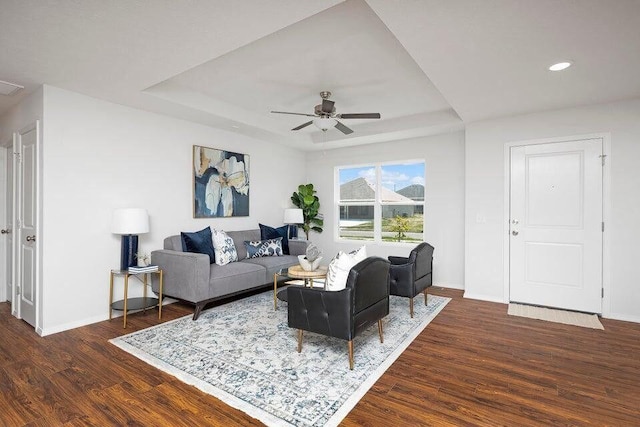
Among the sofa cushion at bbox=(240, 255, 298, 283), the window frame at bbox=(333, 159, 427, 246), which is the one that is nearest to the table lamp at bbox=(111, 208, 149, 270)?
the sofa cushion at bbox=(240, 255, 298, 283)

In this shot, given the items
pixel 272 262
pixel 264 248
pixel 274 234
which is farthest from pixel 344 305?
pixel 274 234

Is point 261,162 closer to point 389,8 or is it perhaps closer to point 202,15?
point 202,15

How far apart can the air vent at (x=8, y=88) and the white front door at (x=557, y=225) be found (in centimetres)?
576

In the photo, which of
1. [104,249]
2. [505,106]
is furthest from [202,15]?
[505,106]

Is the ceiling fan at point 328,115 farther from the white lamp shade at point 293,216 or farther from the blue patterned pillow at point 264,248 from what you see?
the white lamp shade at point 293,216

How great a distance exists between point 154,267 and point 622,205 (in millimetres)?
5494

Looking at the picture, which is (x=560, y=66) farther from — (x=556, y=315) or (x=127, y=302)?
(x=127, y=302)

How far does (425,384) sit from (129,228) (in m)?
3.33

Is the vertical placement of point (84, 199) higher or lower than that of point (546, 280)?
higher

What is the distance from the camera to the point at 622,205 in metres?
3.73

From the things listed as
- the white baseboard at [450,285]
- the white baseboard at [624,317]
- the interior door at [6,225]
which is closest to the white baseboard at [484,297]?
the white baseboard at [450,285]

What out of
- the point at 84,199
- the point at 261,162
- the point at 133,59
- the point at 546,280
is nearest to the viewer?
the point at 133,59

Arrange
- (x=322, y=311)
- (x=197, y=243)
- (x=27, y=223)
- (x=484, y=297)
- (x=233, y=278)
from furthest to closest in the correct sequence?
1. (x=484, y=297)
2. (x=197, y=243)
3. (x=233, y=278)
4. (x=27, y=223)
5. (x=322, y=311)

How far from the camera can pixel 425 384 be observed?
7.75 feet
